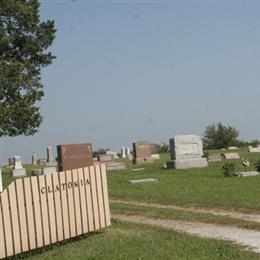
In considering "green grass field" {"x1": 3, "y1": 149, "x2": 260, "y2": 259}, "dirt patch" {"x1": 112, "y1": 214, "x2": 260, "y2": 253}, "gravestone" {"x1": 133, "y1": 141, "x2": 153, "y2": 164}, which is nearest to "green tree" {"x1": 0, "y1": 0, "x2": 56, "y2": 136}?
"gravestone" {"x1": 133, "y1": 141, "x2": 153, "y2": 164}

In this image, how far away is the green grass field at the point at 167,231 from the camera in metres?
8.88

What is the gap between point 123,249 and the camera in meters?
9.20

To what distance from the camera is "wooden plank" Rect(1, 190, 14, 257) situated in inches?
345

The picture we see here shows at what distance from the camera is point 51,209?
966cm

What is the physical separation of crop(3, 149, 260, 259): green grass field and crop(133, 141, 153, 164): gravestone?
18.6m

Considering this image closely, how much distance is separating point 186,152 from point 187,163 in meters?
1.35

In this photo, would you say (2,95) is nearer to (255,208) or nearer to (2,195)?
(255,208)

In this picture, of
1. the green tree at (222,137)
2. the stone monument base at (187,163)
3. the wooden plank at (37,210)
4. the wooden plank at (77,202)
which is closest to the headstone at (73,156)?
the stone monument base at (187,163)

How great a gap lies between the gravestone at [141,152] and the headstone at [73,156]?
57.9ft

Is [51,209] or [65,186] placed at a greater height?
[65,186]

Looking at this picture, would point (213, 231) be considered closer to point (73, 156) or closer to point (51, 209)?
point (51, 209)

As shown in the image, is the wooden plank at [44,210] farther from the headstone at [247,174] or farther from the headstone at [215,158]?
the headstone at [215,158]

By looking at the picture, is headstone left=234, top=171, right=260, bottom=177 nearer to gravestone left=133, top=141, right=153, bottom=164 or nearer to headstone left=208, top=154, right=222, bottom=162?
headstone left=208, top=154, right=222, bottom=162

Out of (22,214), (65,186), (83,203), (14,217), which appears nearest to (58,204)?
(65,186)
